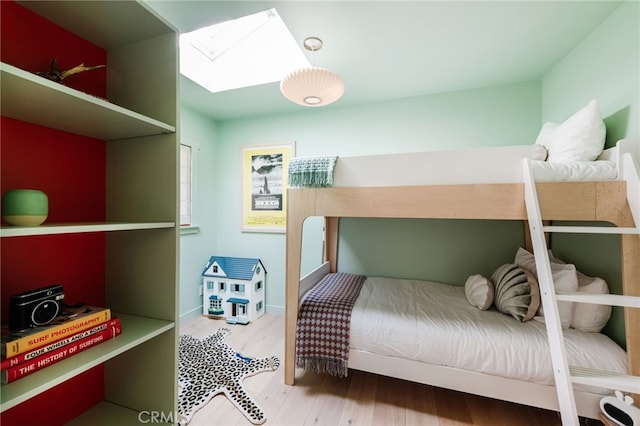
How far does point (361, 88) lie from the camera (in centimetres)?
234

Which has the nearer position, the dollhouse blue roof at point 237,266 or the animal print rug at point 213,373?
the animal print rug at point 213,373

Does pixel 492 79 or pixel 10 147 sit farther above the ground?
pixel 492 79

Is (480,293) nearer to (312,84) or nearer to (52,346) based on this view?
(312,84)

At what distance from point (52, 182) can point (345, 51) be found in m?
1.83

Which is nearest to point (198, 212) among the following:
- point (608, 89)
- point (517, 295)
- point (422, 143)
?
point (422, 143)

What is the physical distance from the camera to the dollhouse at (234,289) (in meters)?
2.71

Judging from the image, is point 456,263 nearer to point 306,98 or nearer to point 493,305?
point 493,305

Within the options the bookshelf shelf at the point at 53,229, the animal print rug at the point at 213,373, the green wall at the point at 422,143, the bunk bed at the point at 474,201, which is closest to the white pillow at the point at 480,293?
the bunk bed at the point at 474,201

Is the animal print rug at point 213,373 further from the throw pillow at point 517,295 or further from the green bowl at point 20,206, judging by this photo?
the throw pillow at point 517,295

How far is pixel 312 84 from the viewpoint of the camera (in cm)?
153

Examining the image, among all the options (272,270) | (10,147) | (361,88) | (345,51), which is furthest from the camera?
(272,270)

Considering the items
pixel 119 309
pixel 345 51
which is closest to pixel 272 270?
pixel 119 309

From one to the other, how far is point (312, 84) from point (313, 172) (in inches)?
21.5

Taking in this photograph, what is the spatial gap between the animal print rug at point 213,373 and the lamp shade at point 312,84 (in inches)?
75.7
